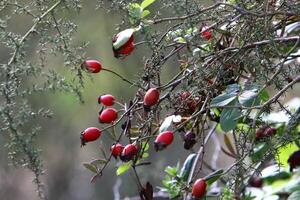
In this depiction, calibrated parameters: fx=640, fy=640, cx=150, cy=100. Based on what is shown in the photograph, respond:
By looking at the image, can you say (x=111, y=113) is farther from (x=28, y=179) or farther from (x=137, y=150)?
(x=28, y=179)

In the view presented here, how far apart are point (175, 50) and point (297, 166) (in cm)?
39

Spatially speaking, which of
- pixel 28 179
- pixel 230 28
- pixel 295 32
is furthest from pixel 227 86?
pixel 28 179

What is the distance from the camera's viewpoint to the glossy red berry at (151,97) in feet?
2.63

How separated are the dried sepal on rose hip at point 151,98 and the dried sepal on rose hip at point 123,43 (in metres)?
0.08

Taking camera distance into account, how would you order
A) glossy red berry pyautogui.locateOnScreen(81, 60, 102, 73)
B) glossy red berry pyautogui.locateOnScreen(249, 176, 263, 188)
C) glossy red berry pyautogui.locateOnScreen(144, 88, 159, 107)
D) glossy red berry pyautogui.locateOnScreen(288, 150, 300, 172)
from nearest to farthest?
glossy red berry pyautogui.locateOnScreen(144, 88, 159, 107) → glossy red berry pyautogui.locateOnScreen(81, 60, 102, 73) → glossy red berry pyautogui.locateOnScreen(288, 150, 300, 172) → glossy red berry pyautogui.locateOnScreen(249, 176, 263, 188)

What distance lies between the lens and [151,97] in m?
0.80

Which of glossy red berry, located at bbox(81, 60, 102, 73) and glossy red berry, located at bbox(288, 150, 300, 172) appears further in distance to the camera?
glossy red berry, located at bbox(288, 150, 300, 172)

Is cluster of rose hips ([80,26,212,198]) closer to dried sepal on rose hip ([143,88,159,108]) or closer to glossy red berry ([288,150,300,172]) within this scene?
dried sepal on rose hip ([143,88,159,108])

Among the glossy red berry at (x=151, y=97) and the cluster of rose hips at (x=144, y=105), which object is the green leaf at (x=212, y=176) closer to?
the cluster of rose hips at (x=144, y=105)

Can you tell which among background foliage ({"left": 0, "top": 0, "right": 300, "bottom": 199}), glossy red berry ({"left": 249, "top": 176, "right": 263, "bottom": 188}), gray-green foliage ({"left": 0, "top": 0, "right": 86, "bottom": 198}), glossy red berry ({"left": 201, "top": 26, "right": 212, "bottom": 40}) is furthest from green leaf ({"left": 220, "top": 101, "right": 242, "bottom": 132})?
glossy red berry ({"left": 249, "top": 176, "right": 263, "bottom": 188})

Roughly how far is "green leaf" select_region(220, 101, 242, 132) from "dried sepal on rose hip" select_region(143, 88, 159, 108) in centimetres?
11

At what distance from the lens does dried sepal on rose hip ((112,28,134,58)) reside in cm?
83

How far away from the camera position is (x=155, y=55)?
2.71 feet

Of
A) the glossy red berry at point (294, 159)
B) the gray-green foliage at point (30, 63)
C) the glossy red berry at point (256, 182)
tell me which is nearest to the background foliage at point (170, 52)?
the gray-green foliage at point (30, 63)
